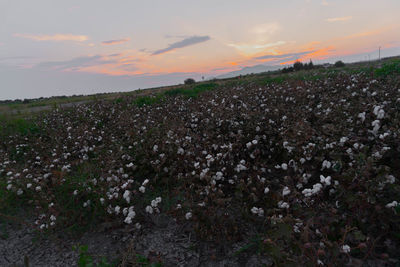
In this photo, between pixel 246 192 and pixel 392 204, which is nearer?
pixel 392 204

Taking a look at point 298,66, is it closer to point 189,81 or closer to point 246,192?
point 189,81

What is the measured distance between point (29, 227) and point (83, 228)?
3.13 feet

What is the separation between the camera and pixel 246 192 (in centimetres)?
353

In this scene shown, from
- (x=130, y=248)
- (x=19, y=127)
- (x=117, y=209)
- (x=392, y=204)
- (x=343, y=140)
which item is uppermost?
(x=19, y=127)

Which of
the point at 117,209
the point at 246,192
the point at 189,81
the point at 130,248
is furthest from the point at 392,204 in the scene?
the point at 189,81

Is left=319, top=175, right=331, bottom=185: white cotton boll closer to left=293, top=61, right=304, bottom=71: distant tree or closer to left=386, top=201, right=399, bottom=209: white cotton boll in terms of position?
left=386, top=201, right=399, bottom=209: white cotton boll

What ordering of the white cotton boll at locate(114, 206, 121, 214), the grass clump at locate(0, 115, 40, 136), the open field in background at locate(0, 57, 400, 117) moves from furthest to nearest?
1. the open field in background at locate(0, 57, 400, 117)
2. the grass clump at locate(0, 115, 40, 136)
3. the white cotton boll at locate(114, 206, 121, 214)

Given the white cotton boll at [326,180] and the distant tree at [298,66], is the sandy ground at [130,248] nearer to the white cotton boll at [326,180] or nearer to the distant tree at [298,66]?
the white cotton boll at [326,180]

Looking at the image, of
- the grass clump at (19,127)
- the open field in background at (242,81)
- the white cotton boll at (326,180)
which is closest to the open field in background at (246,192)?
the white cotton boll at (326,180)

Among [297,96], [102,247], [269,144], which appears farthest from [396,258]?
[297,96]

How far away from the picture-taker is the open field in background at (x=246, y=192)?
2497 mm

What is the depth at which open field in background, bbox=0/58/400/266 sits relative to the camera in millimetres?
2497

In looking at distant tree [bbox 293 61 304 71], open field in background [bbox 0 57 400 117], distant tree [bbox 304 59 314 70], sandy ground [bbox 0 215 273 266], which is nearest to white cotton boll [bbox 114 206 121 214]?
sandy ground [bbox 0 215 273 266]

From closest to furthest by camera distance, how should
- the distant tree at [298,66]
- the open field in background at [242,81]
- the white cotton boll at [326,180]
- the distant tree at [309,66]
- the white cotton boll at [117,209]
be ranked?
the white cotton boll at [326,180]
the white cotton boll at [117,209]
the open field in background at [242,81]
the distant tree at [309,66]
the distant tree at [298,66]
